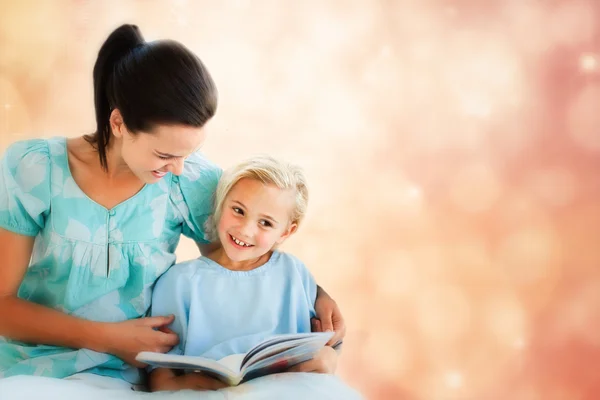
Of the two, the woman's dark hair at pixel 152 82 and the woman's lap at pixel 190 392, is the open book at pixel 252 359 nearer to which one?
the woman's lap at pixel 190 392

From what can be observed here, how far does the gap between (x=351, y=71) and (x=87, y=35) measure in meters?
0.72

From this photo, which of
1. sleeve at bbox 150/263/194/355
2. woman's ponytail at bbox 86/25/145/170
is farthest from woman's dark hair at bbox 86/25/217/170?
sleeve at bbox 150/263/194/355

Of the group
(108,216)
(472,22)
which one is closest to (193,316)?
(108,216)

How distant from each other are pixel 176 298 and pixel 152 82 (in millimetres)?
449

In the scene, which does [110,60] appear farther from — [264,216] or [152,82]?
[264,216]

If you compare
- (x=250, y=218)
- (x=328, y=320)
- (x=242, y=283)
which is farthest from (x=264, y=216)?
(x=328, y=320)

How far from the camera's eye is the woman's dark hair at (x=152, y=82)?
126cm

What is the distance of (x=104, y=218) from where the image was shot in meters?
1.39

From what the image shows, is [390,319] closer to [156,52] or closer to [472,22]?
[472,22]

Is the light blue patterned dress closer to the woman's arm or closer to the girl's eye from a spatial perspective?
the woman's arm

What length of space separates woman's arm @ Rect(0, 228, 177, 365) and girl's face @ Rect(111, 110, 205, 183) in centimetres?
26

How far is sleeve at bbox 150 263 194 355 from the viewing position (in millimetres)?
1413

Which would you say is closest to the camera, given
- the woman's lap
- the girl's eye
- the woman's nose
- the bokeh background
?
the woman's lap

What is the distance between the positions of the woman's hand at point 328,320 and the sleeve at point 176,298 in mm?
280
